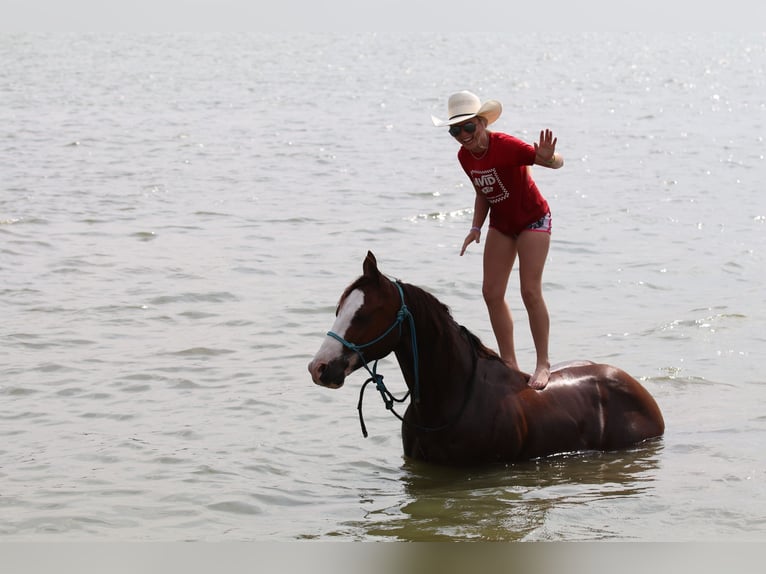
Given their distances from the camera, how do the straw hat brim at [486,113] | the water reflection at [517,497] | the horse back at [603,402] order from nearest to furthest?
the water reflection at [517,497] < the straw hat brim at [486,113] < the horse back at [603,402]

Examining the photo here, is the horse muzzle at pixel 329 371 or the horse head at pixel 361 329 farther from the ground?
the horse head at pixel 361 329

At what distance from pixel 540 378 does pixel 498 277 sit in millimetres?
715

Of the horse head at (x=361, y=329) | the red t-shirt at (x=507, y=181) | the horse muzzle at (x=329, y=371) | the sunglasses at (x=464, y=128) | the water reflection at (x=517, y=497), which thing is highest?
the sunglasses at (x=464, y=128)

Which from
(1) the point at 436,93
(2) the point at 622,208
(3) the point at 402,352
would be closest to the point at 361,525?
(3) the point at 402,352

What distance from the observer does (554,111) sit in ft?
142

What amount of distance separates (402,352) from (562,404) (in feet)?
4.17

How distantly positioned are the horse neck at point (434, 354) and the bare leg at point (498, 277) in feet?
1.91

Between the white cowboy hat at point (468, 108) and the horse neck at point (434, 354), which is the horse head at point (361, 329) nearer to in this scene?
the horse neck at point (434, 354)

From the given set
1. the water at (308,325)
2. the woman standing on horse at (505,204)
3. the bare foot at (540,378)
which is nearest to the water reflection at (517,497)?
the water at (308,325)

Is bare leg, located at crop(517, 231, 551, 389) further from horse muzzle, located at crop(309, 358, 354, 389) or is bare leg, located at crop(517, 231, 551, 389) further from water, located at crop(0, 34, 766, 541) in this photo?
horse muzzle, located at crop(309, 358, 354, 389)

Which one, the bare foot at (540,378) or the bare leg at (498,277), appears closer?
the bare foot at (540,378)

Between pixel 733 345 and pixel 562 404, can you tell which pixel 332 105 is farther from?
pixel 562 404

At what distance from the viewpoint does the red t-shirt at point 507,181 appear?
789 cm

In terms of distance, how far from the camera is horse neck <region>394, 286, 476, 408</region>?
24.9ft
